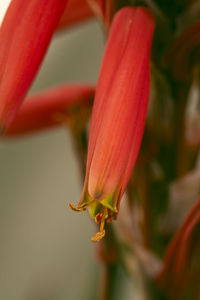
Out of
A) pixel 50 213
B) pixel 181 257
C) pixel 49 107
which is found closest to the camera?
pixel 181 257

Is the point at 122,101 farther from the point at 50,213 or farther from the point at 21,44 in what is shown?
the point at 50,213

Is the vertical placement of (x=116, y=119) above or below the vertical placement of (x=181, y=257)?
above

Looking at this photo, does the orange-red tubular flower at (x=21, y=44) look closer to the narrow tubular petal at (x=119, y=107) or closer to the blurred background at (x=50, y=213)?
the narrow tubular petal at (x=119, y=107)

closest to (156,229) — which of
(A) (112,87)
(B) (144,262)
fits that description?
(B) (144,262)

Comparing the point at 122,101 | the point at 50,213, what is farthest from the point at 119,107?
the point at 50,213

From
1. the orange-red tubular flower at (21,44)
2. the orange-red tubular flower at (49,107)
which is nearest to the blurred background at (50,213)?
the orange-red tubular flower at (49,107)

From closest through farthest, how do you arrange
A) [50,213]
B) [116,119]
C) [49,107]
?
[116,119], [49,107], [50,213]

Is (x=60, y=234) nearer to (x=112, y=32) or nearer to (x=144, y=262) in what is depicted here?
(x=144, y=262)
